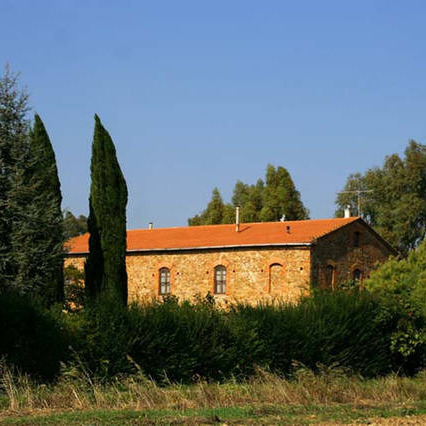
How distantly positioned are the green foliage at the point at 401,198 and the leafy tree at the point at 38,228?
1567 inches

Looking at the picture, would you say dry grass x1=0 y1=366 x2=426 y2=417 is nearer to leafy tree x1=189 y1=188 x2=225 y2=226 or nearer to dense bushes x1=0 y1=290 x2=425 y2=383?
dense bushes x1=0 y1=290 x2=425 y2=383

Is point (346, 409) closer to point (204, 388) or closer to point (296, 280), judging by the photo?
point (204, 388)

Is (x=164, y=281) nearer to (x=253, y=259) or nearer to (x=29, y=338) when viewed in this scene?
(x=253, y=259)

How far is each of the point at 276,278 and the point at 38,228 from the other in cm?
1905

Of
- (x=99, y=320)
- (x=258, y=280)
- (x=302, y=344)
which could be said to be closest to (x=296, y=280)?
(x=258, y=280)

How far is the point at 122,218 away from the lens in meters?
26.2

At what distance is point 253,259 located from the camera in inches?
1606

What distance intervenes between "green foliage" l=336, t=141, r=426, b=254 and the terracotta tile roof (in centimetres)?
1700

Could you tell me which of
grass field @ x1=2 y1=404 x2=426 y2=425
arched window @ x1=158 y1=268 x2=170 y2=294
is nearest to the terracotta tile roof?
arched window @ x1=158 y1=268 x2=170 y2=294

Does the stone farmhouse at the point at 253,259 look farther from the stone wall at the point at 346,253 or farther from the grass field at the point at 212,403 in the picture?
the grass field at the point at 212,403

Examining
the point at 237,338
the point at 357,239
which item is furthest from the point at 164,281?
the point at 237,338

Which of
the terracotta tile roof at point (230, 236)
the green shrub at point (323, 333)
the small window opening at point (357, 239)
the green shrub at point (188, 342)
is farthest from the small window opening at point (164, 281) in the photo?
the green shrub at point (188, 342)

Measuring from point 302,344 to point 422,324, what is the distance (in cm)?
485

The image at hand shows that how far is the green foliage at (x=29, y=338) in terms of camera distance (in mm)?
18047
